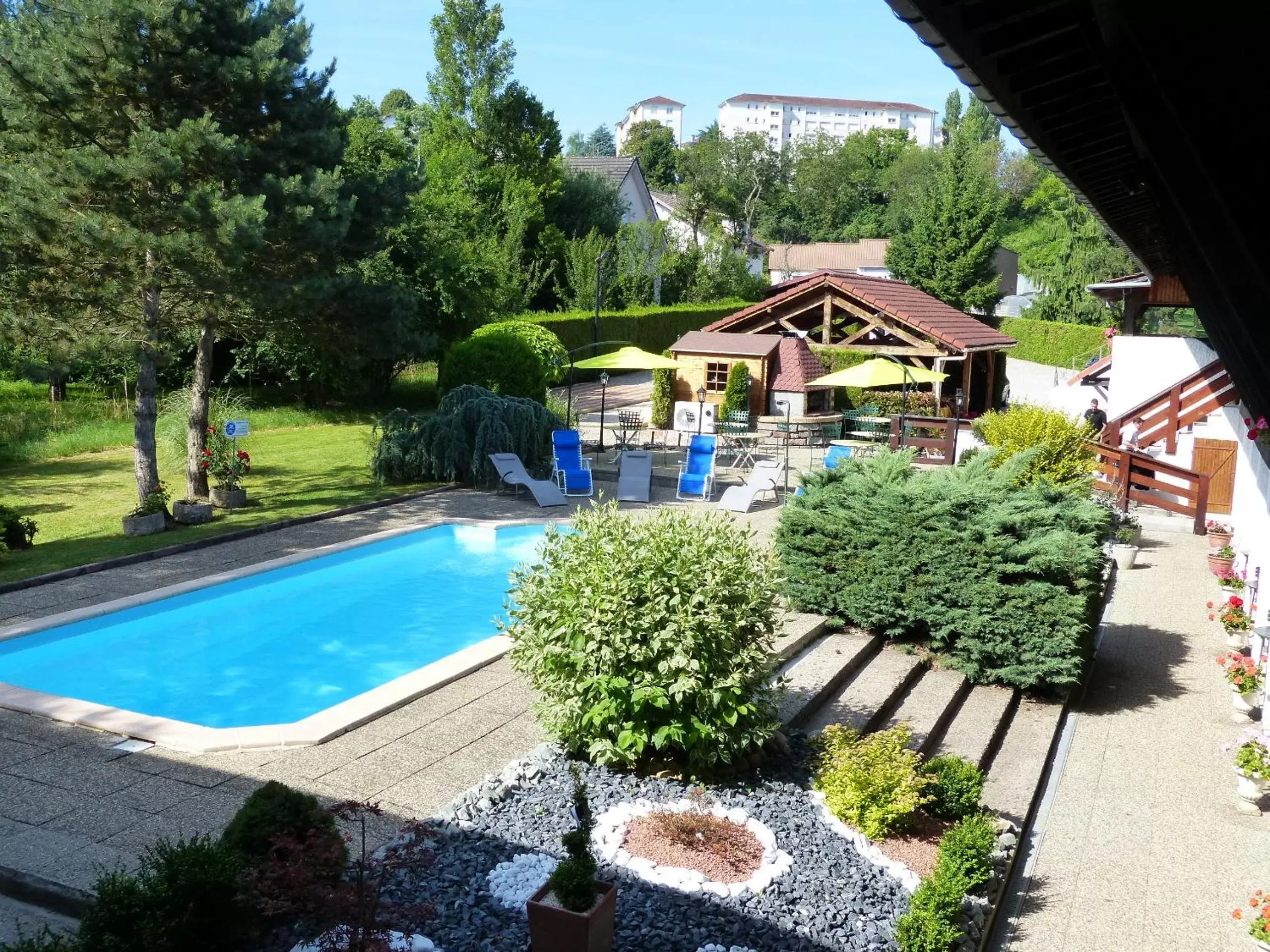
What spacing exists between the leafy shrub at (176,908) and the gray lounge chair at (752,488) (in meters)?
12.4

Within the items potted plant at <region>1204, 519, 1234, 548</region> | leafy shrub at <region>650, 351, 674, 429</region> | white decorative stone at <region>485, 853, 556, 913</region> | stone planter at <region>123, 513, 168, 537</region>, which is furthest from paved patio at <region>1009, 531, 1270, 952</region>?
leafy shrub at <region>650, 351, 674, 429</region>

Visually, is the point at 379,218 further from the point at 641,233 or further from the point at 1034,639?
the point at 641,233

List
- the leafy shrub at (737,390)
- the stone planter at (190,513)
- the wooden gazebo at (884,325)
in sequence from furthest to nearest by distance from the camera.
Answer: the wooden gazebo at (884,325), the leafy shrub at (737,390), the stone planter at (190,513)

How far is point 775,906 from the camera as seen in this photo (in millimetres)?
5664

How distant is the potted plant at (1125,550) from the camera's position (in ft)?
50.0

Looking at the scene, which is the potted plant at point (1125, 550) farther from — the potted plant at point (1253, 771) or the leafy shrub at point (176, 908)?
the leafy shrub at point (176, 908)

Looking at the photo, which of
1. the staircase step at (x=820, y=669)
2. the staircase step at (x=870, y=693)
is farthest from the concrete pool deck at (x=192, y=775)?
the staircase step at (x=870, y=693)

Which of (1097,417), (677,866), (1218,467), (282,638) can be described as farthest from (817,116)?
(677,866)

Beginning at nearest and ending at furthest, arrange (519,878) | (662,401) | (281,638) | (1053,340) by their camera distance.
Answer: (519,878) < (281,638) < (662,401) < (1053,340)

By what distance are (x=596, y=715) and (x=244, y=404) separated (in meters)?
20.5

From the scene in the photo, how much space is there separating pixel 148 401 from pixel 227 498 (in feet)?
6.55

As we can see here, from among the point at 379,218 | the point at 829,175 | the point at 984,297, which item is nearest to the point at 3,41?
the point at 379,218

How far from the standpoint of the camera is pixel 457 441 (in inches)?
712

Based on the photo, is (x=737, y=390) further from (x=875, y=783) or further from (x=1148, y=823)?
(x=875, y=783)
